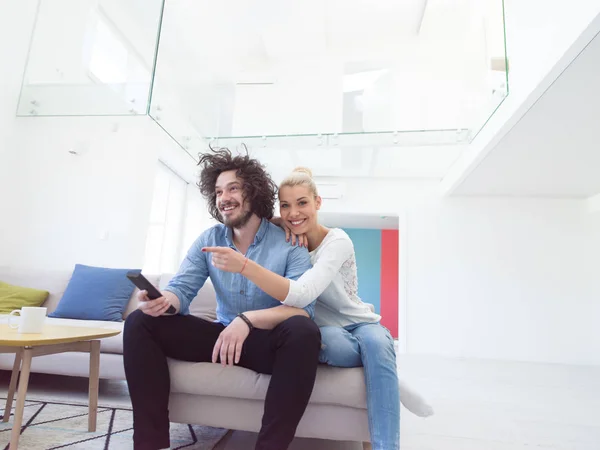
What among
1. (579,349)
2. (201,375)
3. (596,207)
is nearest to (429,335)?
(579,349)

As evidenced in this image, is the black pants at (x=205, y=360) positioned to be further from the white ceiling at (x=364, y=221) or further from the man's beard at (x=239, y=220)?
the white ceiling at (x=364, y=221)

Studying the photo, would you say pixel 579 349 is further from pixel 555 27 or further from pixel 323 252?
pixel 323 252

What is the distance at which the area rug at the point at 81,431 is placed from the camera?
1.37 m

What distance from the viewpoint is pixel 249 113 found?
14.9ft

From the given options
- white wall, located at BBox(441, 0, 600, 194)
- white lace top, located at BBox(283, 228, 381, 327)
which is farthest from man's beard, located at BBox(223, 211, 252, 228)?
white wall, located at BBox(441, 0, 600, 194)

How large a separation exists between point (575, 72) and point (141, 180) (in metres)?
3.76

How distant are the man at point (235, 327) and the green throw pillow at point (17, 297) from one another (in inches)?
67.7

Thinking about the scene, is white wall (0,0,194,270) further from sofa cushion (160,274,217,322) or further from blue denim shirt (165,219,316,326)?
blue denim shirt (165,219,316,326)

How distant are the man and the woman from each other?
9 centimetres

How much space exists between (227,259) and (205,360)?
0.40 m

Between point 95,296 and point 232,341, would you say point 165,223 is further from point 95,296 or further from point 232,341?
point 232,341

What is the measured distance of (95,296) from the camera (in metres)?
2.52

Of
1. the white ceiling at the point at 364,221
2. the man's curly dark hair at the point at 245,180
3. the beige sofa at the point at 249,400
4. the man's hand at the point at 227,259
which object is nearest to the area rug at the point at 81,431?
the beige sofa at the point at 249,400

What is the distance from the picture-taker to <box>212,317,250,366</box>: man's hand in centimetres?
119
